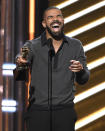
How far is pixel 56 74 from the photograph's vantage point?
72.6 inches

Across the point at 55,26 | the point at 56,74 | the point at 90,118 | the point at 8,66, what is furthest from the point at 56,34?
the point at 90,118

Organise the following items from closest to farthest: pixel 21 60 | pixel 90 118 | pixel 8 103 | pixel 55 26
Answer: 1. pixel 21 60
2. pixel 55 26
3. pixel 8 103
4. pixel 90 118

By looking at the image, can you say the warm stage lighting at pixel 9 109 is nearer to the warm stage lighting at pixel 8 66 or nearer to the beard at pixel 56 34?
the warm stage lighting at pixel 8 66

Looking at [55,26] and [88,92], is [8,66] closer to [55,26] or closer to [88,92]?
[88,92]

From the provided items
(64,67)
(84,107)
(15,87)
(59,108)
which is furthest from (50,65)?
(84,107)

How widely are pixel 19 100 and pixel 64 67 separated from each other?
964mm

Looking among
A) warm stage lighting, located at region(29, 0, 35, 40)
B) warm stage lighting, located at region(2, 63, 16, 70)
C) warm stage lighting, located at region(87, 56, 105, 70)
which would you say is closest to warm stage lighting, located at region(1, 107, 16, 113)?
warm stage lighting, located at region(2, 63, 16, 70)

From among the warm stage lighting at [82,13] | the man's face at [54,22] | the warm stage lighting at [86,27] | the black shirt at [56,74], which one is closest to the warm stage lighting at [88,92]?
the warm stage lighting at [86,27]

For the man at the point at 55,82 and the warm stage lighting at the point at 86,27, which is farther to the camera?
the warm stage lighting at the point at 86,27

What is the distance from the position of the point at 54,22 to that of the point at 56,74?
28 centimetres

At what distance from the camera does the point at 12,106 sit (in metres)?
2.73

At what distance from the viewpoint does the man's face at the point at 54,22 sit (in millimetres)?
1816

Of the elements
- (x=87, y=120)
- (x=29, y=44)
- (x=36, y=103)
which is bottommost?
(x=87, y=120)

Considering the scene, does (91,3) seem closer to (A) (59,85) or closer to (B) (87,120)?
(B) (87,120)
